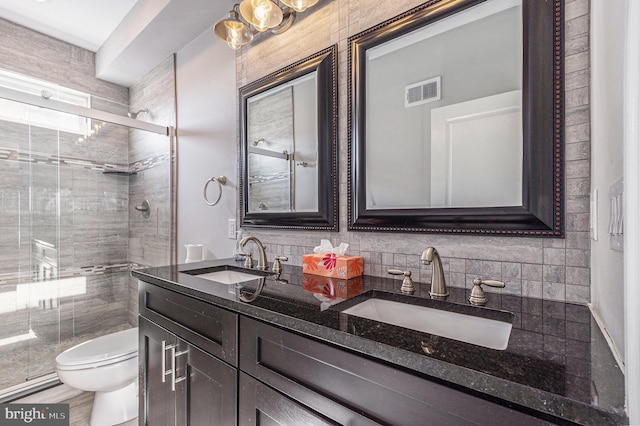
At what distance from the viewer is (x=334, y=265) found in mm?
1197

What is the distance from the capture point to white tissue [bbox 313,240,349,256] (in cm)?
124

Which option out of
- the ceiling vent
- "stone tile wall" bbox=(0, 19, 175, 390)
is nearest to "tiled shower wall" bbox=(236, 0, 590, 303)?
the ceiling vent

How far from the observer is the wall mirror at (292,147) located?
4.47 ft

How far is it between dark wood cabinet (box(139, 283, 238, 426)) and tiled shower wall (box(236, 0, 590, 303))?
576 millimetres

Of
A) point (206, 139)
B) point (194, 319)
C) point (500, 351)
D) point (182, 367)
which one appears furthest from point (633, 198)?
point (206, 139)

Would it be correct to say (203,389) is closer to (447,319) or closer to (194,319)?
(194,319)

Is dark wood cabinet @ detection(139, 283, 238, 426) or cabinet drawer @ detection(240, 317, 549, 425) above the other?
cabinet drawer @ detection(240, 317, 549, 425)

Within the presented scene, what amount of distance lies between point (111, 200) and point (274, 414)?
2.52m

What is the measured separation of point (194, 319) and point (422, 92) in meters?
1.13

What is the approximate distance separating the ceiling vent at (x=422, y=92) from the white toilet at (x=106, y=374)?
1910 millimetres

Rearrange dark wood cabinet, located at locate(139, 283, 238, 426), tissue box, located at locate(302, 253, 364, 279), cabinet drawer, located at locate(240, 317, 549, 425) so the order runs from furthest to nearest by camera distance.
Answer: tissue box, located at locate(302, 253, 364, 279) → dark wood cabinet, located at locate(139, 283, 238, 426) → cabinet drawer, located at locate(240, 317, 549, 425)

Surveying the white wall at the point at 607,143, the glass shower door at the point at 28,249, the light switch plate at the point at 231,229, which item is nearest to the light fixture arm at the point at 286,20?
the light switch plate at the point at 231,229

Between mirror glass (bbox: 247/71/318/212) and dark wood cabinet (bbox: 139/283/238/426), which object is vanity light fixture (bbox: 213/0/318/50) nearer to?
mirror glass (bbox: 247/71/318/212)

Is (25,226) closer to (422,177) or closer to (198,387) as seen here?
(198,387)
